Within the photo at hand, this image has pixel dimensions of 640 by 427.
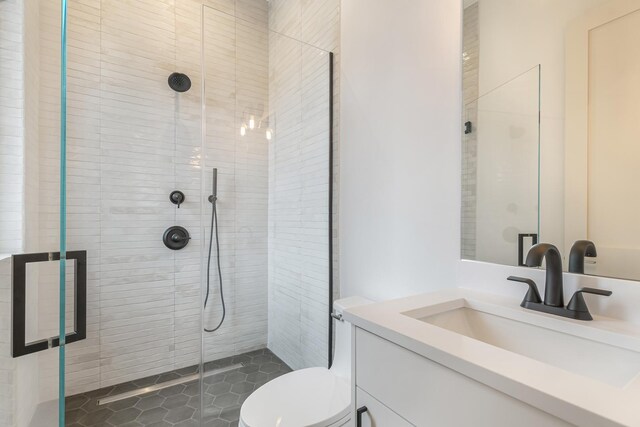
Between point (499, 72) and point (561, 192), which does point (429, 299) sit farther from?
point (499, 72)

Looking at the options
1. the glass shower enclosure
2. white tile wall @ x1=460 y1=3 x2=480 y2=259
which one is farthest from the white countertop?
the glass shower enclosure

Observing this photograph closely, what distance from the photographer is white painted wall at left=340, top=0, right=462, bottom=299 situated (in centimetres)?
115

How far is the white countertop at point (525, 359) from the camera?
39 centimetres

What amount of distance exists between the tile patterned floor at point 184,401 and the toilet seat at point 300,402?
644 millimetres

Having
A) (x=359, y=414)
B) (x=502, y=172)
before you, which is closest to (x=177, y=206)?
(x=359, y=414)

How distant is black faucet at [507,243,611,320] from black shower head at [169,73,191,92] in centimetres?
228

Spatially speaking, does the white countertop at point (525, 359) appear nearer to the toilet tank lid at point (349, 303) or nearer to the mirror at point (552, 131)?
the mirror at point (552, 131)

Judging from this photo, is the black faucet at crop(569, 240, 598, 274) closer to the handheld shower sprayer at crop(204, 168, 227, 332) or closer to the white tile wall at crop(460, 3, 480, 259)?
the white tile wall at crop(460, 3, 480, 259)

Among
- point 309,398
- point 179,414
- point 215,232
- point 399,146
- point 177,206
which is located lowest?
point 179,414

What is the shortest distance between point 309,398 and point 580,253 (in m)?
1.06

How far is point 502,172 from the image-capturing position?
1043mm

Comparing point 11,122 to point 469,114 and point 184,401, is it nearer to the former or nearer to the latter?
point 184,401

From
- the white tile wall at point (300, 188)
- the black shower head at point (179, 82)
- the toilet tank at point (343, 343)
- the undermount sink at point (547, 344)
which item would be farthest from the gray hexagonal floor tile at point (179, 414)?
the black shower head at point (179, 82)

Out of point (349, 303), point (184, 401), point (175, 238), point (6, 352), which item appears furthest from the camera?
point (175, 238)
